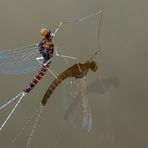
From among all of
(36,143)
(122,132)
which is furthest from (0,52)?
(122,132)

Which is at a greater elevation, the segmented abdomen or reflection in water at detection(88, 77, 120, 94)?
reflection in water at detection(88, 77, 120, 94)

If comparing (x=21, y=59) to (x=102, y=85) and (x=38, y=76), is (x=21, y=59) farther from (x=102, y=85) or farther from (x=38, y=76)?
(x=102, y=85)

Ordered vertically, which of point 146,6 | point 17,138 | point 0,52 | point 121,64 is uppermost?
point 146,6

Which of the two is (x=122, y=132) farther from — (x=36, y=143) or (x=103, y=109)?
(x=36, y=143)

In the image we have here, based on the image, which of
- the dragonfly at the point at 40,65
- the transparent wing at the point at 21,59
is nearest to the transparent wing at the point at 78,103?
the dragonfly at the point at 40,65

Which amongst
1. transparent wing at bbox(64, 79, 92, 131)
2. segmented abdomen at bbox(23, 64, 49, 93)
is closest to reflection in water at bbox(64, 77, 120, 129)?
transparent wing at bbox(64, 79, 92, 131)

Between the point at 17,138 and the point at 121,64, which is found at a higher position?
the point at 121,64

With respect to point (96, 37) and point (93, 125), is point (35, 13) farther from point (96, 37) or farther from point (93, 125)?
point (93, 125)

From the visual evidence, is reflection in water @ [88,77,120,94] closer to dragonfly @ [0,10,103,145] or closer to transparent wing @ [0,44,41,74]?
dragonfly @ [0,10,103,145]
